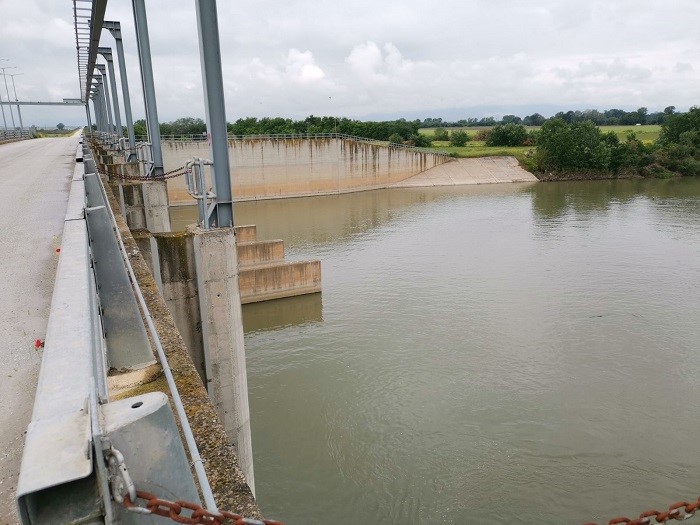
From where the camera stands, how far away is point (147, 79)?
13203 millimetres

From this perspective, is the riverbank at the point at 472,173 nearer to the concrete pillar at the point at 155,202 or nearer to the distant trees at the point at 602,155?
the distant trees at the point at 602,155

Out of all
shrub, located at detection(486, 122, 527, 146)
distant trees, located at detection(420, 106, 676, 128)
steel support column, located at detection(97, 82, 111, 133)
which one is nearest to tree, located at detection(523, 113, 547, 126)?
distant trees, located at detection(420, 106, 676, 128)

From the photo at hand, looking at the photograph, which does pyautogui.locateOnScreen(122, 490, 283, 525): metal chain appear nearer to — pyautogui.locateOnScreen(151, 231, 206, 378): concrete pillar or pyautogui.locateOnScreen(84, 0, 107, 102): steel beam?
pyautogui.locateOnScreen(151, 231, 206, 378): concrete pillar

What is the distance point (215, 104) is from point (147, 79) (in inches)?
305

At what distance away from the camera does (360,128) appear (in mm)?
67250

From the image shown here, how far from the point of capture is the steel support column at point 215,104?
6.47m

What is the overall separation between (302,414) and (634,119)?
142m

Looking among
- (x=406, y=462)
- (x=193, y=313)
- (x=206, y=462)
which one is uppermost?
(x=206, y=462)

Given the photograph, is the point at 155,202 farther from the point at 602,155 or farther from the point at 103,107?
the point at 602,155

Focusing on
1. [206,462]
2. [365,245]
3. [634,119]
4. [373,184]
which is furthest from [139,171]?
[634,119]

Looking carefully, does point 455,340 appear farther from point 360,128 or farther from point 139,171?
point 360,128

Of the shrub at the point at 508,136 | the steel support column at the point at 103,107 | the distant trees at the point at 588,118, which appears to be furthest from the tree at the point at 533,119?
the steel support column at the point at 103,107

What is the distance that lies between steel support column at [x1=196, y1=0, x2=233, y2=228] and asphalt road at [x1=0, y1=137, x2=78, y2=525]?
6.70 ft

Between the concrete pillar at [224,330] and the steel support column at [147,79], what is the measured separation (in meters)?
6.95
